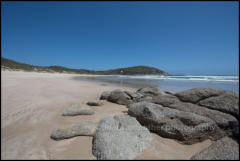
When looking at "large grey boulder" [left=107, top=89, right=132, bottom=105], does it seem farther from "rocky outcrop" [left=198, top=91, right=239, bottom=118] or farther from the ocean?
the ocean

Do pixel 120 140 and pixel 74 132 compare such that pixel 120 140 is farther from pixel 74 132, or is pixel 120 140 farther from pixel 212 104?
pixel 212 104

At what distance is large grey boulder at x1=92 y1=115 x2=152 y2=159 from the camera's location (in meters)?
2.23

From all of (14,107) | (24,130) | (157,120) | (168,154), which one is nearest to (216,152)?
(168,154)

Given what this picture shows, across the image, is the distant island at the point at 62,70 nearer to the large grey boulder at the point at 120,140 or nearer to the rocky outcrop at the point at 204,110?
the rocky outcrop at the point at 204,110

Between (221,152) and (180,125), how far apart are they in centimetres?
89

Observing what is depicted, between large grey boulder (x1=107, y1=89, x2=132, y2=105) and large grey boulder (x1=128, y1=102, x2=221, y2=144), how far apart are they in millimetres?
2705

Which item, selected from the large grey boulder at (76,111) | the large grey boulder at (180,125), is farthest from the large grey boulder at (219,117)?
the large grey boulder at (76,111)

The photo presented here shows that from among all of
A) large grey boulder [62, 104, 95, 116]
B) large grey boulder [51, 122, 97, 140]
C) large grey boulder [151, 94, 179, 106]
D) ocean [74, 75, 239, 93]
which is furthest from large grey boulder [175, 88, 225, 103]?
ocean [74, 75, 239, 93]

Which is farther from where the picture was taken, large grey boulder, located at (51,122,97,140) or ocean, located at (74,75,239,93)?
ocean, located at (74,75,239,93)

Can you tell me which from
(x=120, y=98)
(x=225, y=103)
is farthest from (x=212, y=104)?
(x=120, y=98)

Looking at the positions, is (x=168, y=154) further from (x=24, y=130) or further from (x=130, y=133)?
(x=24, y=130)

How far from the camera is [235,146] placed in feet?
7.95

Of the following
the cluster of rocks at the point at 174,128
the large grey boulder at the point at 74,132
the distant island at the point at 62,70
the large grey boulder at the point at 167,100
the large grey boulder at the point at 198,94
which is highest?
the distant island at the point at 62,70

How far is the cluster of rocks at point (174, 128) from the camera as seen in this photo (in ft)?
7.61
